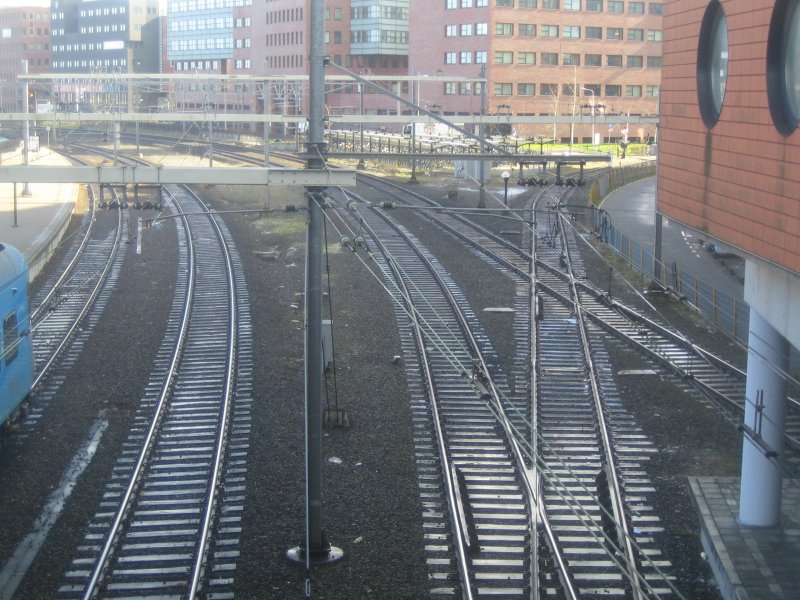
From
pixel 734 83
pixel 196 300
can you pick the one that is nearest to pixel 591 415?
pixel 734 83

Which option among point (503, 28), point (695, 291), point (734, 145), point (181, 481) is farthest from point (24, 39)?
point (734, 145)

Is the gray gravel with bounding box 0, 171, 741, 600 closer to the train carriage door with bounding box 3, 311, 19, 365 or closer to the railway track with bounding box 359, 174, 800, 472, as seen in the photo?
the railway track with bounding box 359, 174, 800, 472

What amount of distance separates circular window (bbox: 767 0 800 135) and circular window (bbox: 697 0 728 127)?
122cm

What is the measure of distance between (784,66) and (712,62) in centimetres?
191

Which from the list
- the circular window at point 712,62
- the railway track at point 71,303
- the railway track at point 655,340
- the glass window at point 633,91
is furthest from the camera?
the glass window at point 633,91

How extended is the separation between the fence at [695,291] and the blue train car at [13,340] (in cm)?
981

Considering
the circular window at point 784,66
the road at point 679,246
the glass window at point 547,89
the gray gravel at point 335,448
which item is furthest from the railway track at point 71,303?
the glass window at point 547,89

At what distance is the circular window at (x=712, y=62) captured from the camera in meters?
9.96

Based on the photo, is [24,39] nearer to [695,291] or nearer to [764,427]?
[695,291]

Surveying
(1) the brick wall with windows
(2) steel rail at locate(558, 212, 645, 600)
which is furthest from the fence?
(1) the brick wall with windows

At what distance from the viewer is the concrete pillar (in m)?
9.59

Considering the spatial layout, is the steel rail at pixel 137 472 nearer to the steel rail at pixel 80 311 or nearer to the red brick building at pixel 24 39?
the steel rail at pixel 80 311

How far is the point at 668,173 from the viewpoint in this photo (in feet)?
38.0

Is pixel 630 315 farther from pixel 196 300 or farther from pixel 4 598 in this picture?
pixel 4 598
